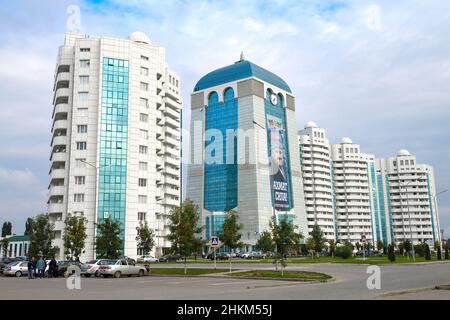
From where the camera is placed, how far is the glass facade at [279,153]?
132 meters

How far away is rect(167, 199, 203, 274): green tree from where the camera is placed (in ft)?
126

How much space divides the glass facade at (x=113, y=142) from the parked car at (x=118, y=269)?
39.8m

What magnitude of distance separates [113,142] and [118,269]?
46830 mm

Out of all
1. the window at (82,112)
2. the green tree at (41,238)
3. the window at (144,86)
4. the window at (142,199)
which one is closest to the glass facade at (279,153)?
the window at (142,199)

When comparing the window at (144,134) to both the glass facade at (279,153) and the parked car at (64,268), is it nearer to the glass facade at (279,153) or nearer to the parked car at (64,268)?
the parked car at (64,268)

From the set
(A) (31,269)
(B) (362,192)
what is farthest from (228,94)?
(A) (31,269)

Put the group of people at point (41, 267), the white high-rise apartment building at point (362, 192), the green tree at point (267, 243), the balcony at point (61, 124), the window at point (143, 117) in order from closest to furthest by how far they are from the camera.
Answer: the group of people at point (41, 267)
the green tree at point (267, 243)
the balcony at point (61, 124)
the window at point (143, 117)
the white high-rise apartment building at point (362, 192)

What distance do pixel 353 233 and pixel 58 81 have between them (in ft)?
429

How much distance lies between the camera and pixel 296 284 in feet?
80.7

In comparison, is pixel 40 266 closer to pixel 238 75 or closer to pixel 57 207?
pixel 57 207

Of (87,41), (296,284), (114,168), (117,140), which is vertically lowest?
(296,284)
